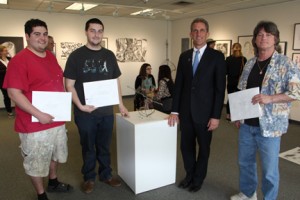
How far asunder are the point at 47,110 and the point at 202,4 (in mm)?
4963

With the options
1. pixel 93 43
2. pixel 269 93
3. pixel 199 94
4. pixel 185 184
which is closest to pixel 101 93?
pixel 93 43

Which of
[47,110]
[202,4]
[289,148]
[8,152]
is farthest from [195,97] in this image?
[202,4]

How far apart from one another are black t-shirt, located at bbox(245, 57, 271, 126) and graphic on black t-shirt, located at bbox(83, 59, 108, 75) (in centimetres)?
127

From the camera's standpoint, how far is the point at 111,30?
7.83 meters

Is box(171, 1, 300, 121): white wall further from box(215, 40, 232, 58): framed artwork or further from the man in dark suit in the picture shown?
the man in dark suit

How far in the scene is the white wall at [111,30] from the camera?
257 inches

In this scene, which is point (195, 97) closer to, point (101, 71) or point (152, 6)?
point (101, 71)

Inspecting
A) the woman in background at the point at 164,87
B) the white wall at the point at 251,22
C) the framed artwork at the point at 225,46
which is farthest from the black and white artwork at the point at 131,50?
the woman in background at the point at 164,87

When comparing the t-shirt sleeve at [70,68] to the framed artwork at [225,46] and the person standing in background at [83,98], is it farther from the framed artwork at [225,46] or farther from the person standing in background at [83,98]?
the framed artwork at [225,46]

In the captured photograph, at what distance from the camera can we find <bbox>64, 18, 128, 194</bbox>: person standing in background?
2.24m

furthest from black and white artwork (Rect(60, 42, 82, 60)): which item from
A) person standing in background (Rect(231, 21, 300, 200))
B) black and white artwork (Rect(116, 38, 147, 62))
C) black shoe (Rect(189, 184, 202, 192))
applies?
person standing in background (Rect(231, 21, 300, 200))

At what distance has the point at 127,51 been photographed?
816 centimetres

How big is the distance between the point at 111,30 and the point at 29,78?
6204 mm

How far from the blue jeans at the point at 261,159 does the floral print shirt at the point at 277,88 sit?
0.09 m
